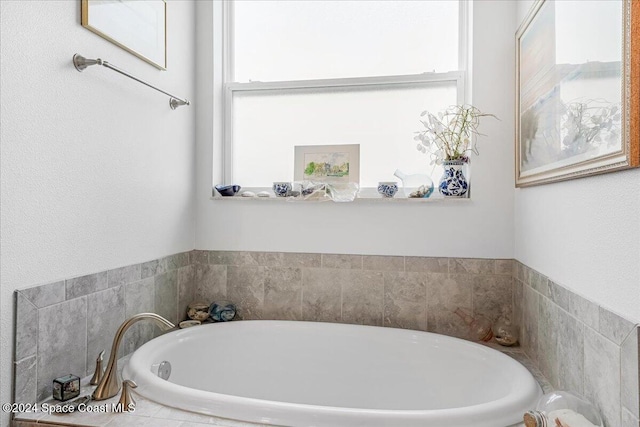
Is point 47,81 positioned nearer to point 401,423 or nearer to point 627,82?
point 401,423

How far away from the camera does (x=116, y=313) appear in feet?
5.32

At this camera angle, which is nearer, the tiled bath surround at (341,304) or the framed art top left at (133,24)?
the tiled bath surround at (341,304)

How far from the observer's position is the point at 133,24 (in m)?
1.69

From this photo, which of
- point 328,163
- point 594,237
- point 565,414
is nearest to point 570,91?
point 594,237

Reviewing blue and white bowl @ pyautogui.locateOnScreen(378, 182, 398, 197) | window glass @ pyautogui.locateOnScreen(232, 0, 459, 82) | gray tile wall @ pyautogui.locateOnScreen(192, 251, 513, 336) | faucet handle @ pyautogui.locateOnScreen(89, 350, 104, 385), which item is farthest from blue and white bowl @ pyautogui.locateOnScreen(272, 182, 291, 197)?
faucet handle @ pyautogui.locateOnScreen(89, 350, 104, 385)

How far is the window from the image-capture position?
215 centimetres

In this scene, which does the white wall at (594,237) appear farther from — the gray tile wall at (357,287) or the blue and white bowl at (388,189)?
the blue and white bowl at (388,189)

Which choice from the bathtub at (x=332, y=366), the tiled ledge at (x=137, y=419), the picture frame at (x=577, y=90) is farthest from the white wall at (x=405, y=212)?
the tiled ledge at (x=137, y=419)

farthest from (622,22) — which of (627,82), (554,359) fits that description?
(554,359)

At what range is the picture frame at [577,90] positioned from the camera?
0.88m

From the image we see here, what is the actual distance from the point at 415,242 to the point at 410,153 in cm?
50

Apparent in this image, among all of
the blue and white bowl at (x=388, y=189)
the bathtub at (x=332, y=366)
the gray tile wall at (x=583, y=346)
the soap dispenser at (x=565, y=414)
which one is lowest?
the bathtub at (x=332, y=366)

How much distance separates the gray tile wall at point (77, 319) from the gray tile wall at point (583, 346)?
163 cm

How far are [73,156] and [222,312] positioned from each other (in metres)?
1.09
